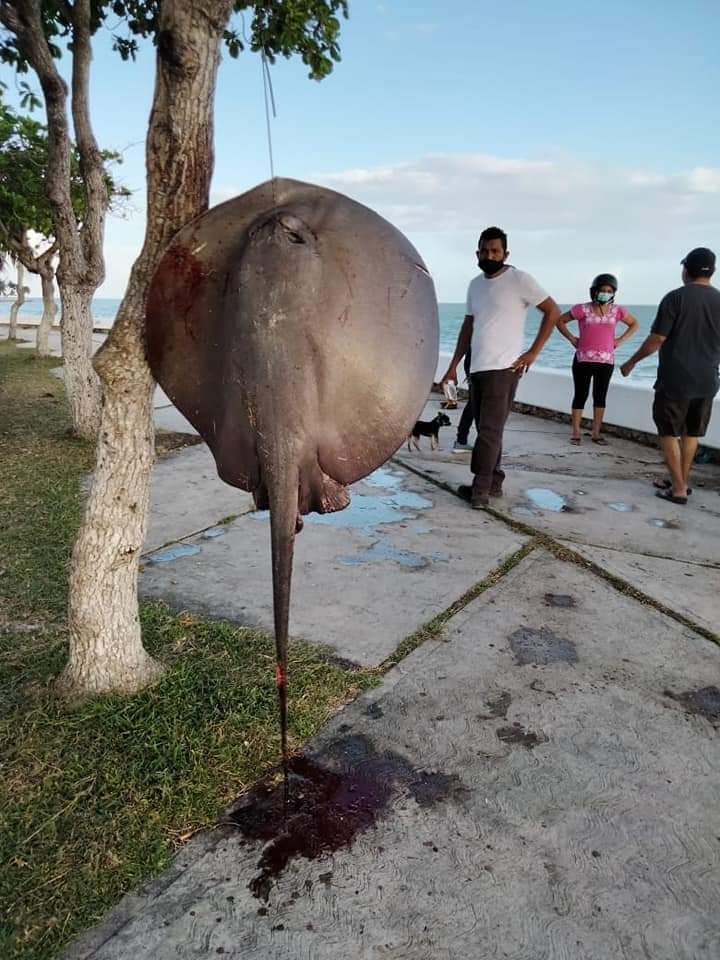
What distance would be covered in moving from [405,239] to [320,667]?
1.67 m

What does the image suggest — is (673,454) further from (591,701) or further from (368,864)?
(368,864)

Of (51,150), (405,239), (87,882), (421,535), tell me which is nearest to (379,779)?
(87,882)

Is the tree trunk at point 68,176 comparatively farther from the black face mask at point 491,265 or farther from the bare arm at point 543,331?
the bare arm at point 543,331

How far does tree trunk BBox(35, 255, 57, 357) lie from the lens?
555 inches

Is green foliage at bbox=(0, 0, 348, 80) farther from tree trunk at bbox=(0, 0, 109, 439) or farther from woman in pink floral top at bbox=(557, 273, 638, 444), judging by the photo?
woman in pink floral top at bbox=(557, 273, 638, 444)

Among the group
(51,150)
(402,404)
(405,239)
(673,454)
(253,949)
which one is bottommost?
(253,949)

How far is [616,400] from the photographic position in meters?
7.72

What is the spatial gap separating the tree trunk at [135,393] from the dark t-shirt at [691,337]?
12.3 ft

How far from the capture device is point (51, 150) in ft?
19.1

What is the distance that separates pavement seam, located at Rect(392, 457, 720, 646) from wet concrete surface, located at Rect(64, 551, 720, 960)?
32cm

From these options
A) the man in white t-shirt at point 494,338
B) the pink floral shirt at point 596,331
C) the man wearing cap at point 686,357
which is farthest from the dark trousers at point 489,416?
the pink floral shirt at point 596,331

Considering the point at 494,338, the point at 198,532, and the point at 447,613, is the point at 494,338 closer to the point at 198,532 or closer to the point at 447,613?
the point at 447,613

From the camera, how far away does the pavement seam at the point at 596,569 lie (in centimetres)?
297

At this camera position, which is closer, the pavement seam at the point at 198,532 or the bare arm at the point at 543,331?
the pavement seam at the point at 198,532
